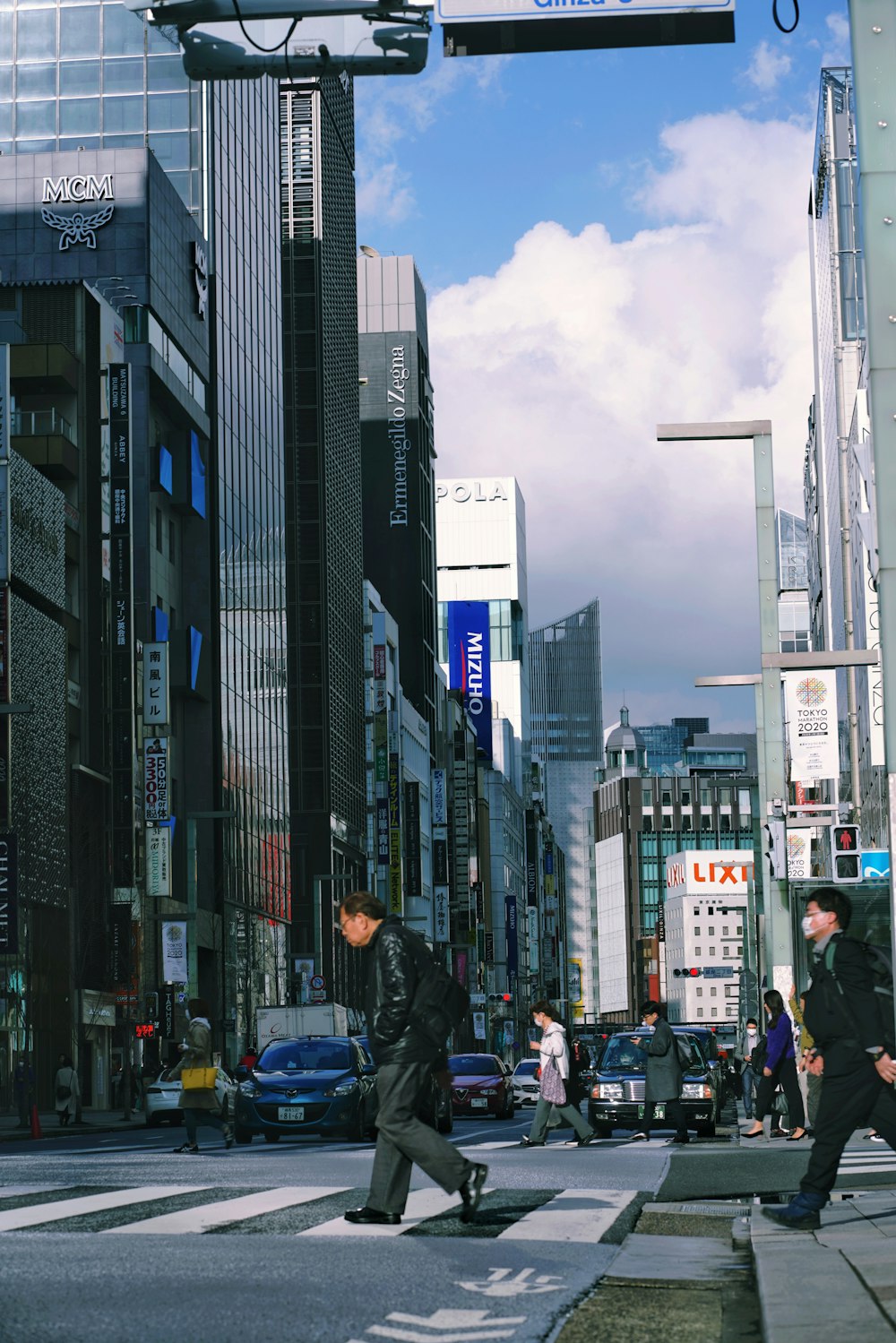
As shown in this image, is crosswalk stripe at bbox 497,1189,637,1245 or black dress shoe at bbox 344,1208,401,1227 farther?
black dress shoe at bbox 344,1208,401,1227

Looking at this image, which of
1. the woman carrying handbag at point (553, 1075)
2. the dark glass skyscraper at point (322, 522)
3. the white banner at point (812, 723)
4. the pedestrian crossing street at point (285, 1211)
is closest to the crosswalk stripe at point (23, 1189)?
the pedestrian crossing street at point (285, 1211)

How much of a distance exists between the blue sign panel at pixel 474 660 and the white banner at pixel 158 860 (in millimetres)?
108999

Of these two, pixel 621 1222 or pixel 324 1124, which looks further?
pixel 324 1124

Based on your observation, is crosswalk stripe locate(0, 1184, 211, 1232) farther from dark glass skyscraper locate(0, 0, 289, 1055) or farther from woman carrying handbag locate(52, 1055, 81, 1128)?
dark glass skyscraper locate(0, 0, 289, 1055)

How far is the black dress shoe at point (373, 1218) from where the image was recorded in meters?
10.6

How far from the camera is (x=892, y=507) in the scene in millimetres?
10805

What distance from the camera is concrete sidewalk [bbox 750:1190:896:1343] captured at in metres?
6.59

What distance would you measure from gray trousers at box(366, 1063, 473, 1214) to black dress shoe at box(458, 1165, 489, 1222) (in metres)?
0.08

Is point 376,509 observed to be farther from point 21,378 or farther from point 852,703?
point 21,378

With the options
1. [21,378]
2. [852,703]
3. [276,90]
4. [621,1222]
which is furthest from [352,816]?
[621,1222]

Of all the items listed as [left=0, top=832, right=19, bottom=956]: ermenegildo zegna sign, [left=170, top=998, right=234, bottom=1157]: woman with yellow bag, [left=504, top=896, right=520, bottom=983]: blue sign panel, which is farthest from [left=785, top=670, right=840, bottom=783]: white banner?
[left=504, top=896, right=520, bottom=983]: blue sign panel

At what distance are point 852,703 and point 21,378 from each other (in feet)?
142

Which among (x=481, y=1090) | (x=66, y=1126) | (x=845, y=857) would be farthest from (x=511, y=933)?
(x=845, y=857)

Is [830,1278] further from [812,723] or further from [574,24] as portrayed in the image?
[812,723]
